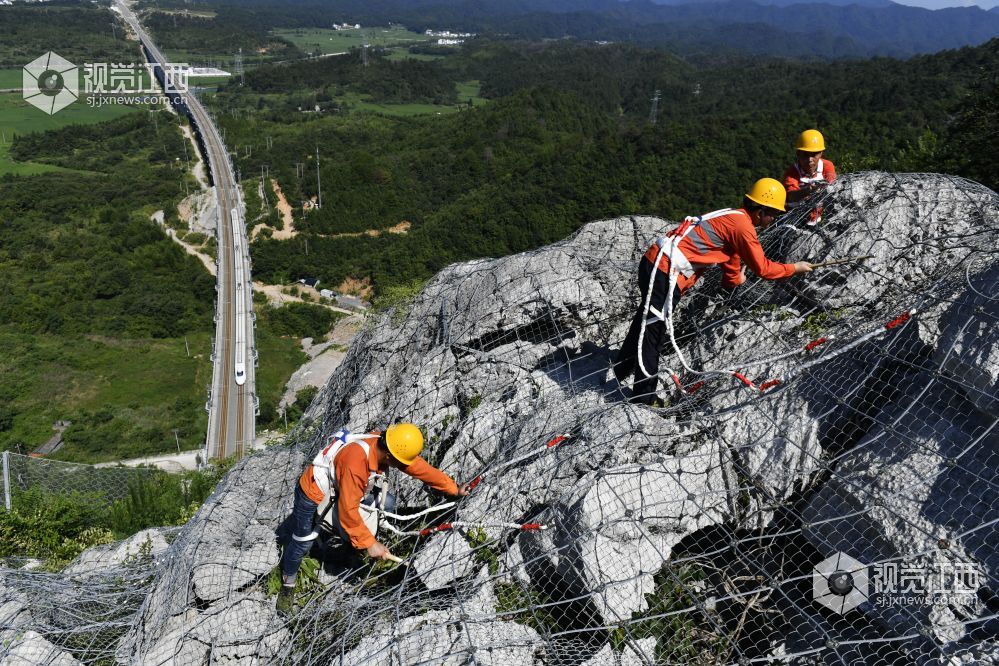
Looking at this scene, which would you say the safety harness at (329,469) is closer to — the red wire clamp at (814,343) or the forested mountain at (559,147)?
the red wire clamp at (814,343)

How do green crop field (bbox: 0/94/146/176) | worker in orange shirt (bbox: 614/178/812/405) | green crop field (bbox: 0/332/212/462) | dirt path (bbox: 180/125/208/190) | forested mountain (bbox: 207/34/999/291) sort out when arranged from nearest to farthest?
worker in orange shirt (bbox: 614/178/812/405), green crop field (bbox: 0/332/212/462), forested mountain (bbox: 207/34/999/291), dirt path (bbox: 180/125/208/190), green crop field (bbox: 0/94/146/176)

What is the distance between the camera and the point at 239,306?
5184cm

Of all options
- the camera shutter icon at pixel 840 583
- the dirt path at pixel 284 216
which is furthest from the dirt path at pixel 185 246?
the camera shutter icon at pixel 840 583

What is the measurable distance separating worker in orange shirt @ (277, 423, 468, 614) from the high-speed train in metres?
38.0

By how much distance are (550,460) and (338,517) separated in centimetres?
198

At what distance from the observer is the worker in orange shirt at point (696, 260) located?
6.02 m

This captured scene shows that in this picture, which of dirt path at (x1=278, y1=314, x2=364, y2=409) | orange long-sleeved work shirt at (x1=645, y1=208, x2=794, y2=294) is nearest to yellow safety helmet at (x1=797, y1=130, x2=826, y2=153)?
orange long-sleeved work shirt at (x1=645, y1=208, x2=794, y2=294)

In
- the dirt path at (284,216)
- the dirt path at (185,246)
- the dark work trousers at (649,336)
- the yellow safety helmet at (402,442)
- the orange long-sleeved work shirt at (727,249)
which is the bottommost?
the dirt path at (185,246)

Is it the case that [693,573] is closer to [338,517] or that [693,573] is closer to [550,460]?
[550,460]

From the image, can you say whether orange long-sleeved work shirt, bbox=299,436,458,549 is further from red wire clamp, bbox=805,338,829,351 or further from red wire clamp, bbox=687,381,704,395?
red wire clamp, bbox=805,338,829,351

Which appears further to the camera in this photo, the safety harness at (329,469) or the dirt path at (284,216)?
the dirt path at (284,216)

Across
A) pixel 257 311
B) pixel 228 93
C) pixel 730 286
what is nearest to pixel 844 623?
pixel 730 286

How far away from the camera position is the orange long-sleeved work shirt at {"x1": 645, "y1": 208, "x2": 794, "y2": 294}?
5969 mm

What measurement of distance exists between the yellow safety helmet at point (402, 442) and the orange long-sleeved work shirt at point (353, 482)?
122 mm
